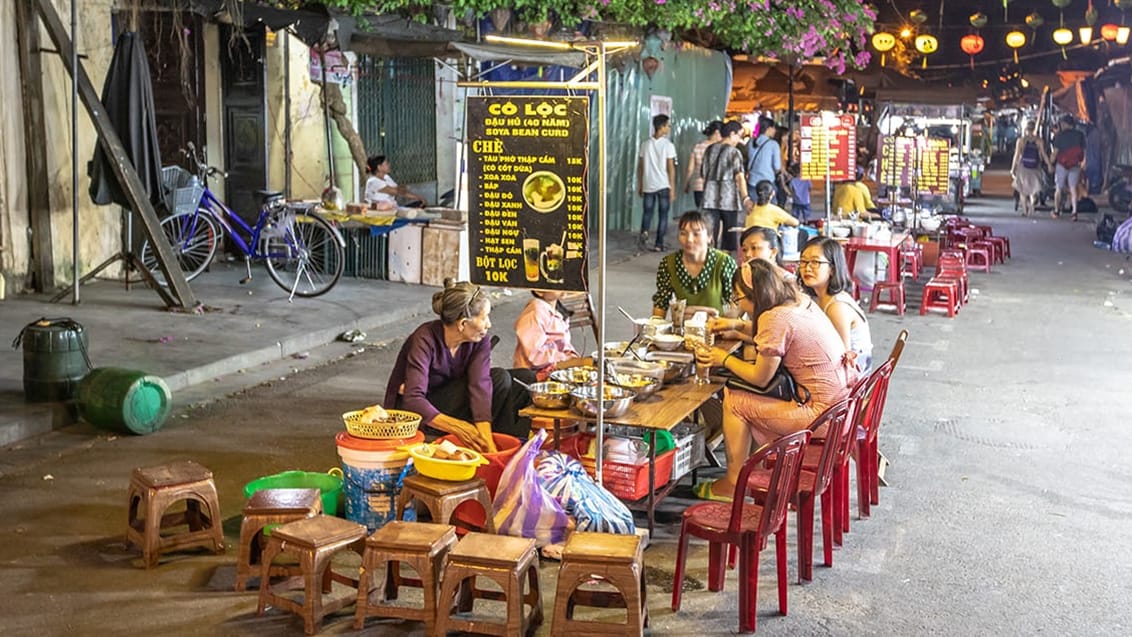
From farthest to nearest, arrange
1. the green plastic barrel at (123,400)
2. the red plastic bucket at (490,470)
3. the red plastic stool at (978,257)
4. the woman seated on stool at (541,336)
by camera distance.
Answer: the red plastic stool at (978,257) < the green plastic barrel at (123,400) < the woman seated on stool at (541,336) < the red plastic bucket at (490,470)

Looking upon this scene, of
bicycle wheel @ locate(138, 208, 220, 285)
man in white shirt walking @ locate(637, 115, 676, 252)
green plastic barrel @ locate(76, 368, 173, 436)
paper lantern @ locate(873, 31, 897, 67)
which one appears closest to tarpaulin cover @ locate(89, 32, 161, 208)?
bicycle wheel @ locate(138, 208, 220, 285)

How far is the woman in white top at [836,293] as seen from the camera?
822 centimetres

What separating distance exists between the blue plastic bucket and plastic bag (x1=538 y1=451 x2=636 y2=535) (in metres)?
0.70

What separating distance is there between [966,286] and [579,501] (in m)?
11.6

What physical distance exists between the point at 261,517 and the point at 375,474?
690 millimetres

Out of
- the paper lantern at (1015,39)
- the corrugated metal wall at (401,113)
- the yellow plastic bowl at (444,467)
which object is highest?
the paper lantern at (1015,39)

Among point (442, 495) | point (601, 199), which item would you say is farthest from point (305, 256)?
point (601, 199)

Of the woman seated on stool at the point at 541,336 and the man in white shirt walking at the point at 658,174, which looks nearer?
the woman seated on stool at the point at 541,336

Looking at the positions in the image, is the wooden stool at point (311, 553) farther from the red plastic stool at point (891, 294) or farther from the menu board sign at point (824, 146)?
the red plastic stool at point (891, 294)

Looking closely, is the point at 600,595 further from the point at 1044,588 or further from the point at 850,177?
the point at 850,177

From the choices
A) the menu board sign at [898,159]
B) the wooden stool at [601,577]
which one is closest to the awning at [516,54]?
the menu board sign at [898,159]

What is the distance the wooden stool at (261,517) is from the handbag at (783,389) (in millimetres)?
2568

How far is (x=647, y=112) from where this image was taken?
24.0 metres

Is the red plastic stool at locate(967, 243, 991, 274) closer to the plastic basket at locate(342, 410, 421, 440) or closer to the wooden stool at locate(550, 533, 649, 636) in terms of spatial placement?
the plastic basket at locate(342, 410, 421, 440)
